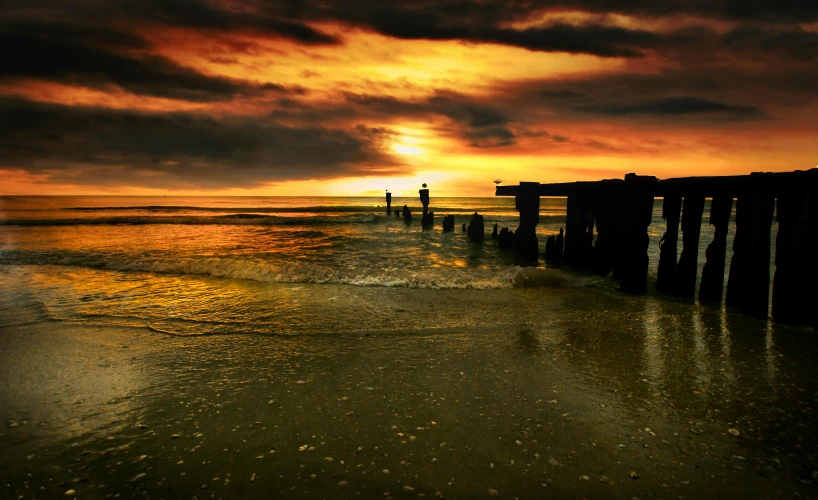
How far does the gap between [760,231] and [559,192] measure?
6355 mm

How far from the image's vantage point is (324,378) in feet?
13.7

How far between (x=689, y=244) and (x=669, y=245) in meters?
0.38

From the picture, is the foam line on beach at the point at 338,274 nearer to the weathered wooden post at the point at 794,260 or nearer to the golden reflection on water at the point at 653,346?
the golden reflection on water at the point at 653,346

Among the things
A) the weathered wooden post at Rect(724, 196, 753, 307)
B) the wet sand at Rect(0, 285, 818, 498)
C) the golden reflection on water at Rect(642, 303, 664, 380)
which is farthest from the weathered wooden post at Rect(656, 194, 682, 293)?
the wet sand at Rect(0, 285, 818, 498)

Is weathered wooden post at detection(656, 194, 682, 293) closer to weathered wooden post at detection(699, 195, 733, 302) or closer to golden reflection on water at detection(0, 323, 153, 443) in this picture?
weathered wooden post at detection(699, 195, 733, 302)

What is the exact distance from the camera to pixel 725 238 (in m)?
7.57

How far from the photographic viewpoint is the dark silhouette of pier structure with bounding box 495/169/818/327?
6273mm

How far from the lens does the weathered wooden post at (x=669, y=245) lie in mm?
8414

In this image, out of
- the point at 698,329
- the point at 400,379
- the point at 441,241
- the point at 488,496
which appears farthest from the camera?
the point at 441,241

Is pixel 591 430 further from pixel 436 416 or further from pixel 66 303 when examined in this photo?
pixel 66 303

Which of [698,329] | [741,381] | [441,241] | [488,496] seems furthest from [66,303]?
[441,241]

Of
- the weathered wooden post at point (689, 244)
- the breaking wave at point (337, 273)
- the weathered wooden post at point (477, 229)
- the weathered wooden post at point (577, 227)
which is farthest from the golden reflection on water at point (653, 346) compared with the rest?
the weathered wooden post at point (477, 229)

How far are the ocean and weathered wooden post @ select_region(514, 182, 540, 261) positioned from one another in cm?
692

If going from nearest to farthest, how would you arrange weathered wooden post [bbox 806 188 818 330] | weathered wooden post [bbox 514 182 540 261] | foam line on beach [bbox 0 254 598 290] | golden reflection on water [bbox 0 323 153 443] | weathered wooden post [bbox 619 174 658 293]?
golden reflection on water [bbox 0 323 153 443], weathered wooden post [bbox 806 188 818 330], weathered wooden post [bbox 619 174 658 293], foam line on beach [bbox 0 254 598 290], weathered wooden post [bbox 514 182 540 261]
